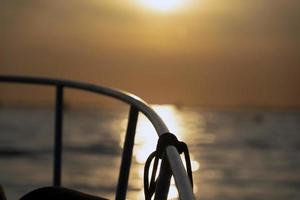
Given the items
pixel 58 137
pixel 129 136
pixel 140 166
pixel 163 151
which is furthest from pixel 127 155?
pixel 140 166

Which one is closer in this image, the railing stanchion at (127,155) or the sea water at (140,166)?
the railing stanchion at (127,155)

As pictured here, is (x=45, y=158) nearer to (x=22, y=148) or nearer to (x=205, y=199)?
(x=22, y=148)

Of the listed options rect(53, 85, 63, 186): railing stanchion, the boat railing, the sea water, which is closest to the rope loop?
the boat railing

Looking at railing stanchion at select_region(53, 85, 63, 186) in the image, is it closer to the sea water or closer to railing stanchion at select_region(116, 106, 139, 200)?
railing stanchion at select_region(116, 106, 139, 200)

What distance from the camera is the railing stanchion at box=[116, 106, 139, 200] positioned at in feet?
7.78

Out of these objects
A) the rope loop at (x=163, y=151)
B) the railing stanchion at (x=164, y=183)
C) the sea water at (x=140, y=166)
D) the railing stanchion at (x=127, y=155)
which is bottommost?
the railing stanchion at (x=164, y=183)

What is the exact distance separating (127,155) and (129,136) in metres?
0.06

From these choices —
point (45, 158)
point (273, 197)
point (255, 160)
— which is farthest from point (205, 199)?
point (255, 160)

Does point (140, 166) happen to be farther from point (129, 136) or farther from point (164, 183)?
point (164, 183)

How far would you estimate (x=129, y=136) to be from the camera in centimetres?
240

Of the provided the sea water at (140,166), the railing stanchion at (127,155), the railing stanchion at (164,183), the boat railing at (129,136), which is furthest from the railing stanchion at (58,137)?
the sea water at (140,166)

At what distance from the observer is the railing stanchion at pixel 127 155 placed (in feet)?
7.78

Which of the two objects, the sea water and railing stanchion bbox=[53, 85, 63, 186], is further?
the sea water

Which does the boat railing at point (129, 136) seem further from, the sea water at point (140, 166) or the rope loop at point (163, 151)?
the sea water at point (140, 166)
